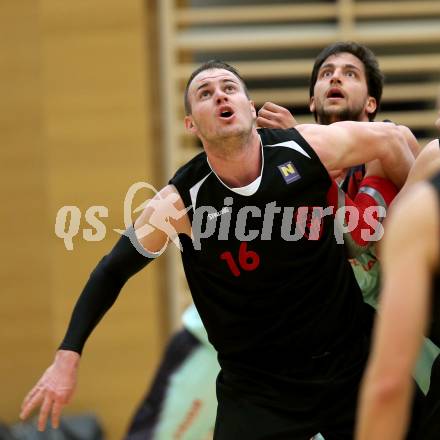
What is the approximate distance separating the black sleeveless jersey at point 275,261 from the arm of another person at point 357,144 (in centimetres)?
5

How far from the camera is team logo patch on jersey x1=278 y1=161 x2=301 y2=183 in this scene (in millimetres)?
3807

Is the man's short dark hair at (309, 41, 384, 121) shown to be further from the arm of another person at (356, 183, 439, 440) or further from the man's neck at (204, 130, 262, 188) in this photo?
the arm of another person at (356, 183, 439, 440)

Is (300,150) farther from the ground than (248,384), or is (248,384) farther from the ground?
(300,150)

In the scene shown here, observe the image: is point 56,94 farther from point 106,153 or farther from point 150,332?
point 150,332

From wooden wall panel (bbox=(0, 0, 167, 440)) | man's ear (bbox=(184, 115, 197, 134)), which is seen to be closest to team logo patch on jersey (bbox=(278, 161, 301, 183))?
man's ear (bbox=(184, 115, 197, 134))

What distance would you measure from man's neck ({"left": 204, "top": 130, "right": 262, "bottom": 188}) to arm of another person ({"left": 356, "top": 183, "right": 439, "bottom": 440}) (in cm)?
150

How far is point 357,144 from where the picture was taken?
385cm

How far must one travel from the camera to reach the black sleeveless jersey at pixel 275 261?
150 inches

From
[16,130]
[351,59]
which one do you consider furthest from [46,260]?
[351,59]

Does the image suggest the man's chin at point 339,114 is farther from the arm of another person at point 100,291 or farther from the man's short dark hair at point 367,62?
the arm of another person at point 100,291

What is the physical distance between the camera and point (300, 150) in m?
3.86

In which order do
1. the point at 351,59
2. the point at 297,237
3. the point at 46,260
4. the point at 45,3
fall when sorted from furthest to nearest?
1. the point at 46,260
2. the point at 45,3
3. the point at 351,59
4. the point at 297,237

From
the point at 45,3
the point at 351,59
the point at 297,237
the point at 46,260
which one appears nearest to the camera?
the point at 297,237

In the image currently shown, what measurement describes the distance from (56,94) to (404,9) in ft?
9.62
